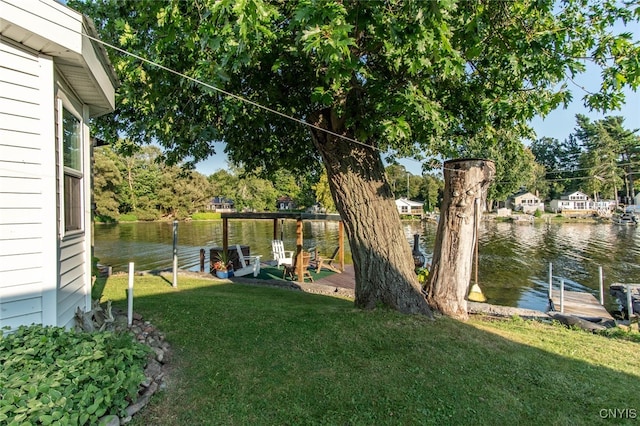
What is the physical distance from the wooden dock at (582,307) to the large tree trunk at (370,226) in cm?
546

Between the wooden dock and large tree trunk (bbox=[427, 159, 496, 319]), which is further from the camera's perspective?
the wooden dock

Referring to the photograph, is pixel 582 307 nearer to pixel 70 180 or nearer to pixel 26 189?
pixel 70 180

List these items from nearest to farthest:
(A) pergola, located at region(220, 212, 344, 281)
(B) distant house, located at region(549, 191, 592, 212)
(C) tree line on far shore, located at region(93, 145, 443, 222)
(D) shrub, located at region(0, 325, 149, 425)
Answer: (D) shrub, located at region(0, 325, 149, 425), (A) pergola, located at region(220, 212, 344, 281), (C) tree line on far shore, located at region(93, 145, 443, 222), (B) distant house, located at region(549, 191, 592, 212)

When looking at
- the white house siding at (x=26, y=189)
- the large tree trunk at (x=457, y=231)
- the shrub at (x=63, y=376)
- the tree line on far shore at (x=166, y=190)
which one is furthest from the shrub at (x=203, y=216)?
the shrub at (x=63, y=376)

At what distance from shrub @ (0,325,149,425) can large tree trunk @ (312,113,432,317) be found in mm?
2881

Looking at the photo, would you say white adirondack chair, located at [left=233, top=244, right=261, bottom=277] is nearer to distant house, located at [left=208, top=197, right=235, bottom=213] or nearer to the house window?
the house window

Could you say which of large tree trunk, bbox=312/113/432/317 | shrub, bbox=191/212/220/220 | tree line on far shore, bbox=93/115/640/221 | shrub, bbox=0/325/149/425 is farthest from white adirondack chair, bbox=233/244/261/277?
shrub, bbox=191/212/220/220

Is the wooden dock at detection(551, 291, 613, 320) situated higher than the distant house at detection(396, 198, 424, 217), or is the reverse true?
the distant house at detection(396, 198, 424, 217)

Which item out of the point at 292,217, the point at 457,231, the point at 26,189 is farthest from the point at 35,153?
the point at 292,217

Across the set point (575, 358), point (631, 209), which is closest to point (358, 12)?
point (575, 358)

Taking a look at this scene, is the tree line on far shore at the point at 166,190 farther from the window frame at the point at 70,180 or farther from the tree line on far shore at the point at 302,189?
the window frame at the point at 70,180

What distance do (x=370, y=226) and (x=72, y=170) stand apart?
339 cm

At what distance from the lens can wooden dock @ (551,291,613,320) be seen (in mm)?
7805

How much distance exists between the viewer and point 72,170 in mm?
3385
